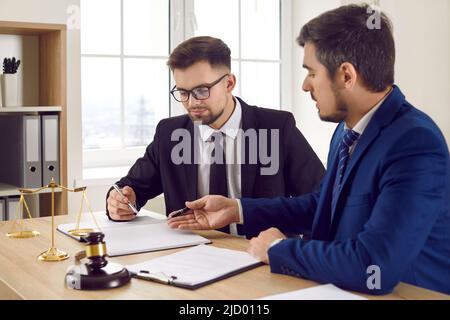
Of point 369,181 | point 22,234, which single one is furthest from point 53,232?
point 369,181

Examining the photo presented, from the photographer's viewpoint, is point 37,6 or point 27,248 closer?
point 27,248

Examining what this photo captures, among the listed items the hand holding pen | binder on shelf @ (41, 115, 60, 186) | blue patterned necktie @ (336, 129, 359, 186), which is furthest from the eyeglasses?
binder on shelf @ (41, 115, 60, 186)

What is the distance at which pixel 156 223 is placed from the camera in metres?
2.12

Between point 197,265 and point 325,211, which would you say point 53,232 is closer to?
point 197,265

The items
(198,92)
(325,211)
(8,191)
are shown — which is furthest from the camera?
(8,191)

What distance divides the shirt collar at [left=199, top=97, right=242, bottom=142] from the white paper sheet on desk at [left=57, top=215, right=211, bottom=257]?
44 cm

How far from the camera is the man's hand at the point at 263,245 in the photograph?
1.61m

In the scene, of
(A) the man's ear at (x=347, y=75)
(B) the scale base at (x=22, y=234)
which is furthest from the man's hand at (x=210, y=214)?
(A) the man's ear at (x=347, y=75)

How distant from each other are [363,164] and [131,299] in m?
0.64

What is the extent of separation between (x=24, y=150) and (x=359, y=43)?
1.81 meters

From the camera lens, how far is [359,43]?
1616 mm
